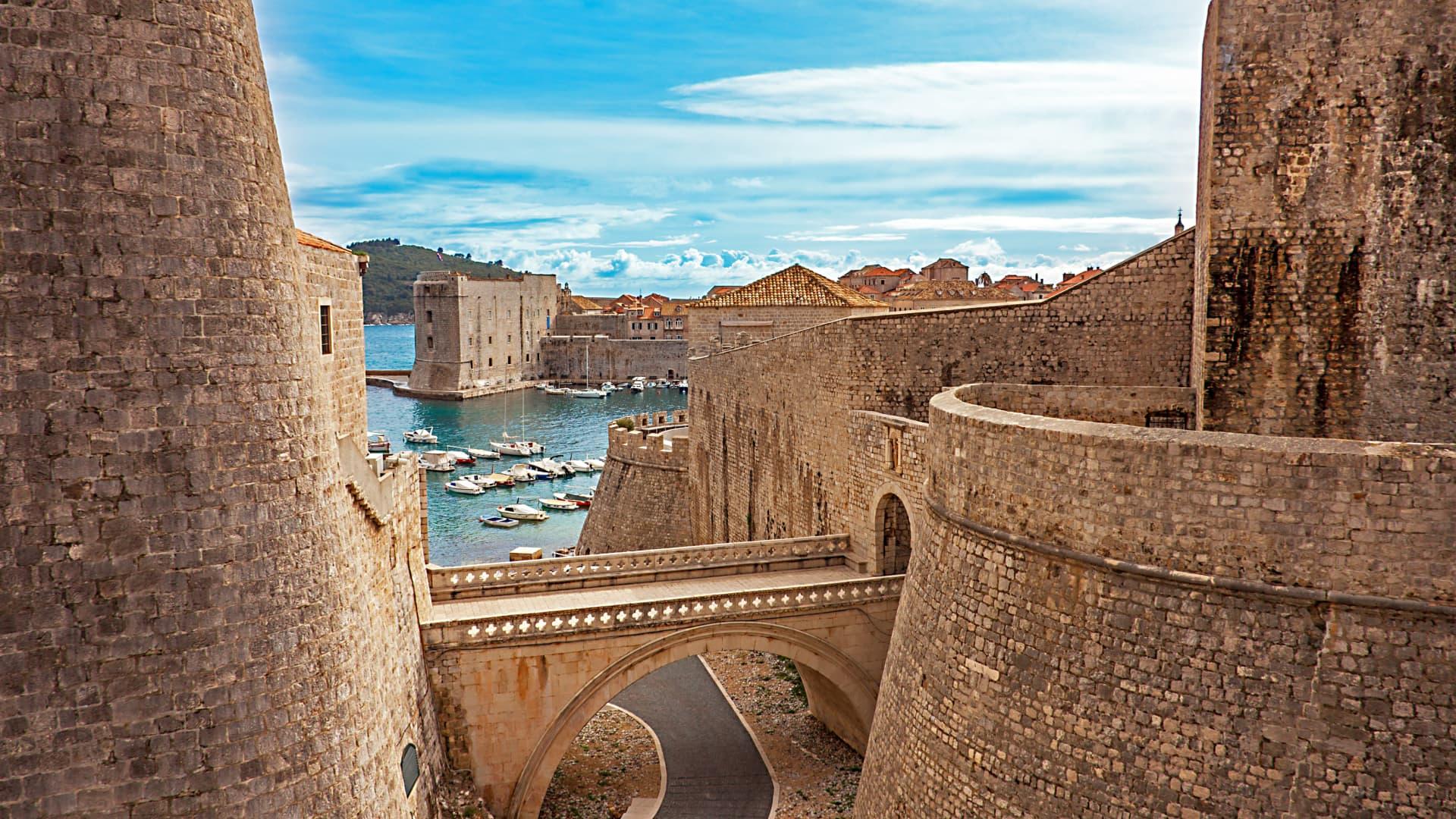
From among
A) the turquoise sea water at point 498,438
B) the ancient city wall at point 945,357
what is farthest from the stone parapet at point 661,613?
the turquoise sea water at point 498,438

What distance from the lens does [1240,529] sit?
24.9 ft

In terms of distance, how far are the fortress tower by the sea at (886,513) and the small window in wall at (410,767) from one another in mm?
107

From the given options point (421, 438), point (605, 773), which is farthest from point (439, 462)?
point (605, 773)

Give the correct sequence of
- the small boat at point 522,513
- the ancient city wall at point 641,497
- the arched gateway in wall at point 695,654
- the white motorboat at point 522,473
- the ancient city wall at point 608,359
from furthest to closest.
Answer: the ancient city wall at point 608,359
the white motorboat at point 522,473
the small boat at point 522,513
the ancient city wall at point 641,497
the arched gateway in wall at point 695,654

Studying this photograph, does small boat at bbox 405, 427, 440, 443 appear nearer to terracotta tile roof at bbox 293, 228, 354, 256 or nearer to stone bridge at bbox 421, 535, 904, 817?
stone bridge at bbox 421, 535, 904, 817

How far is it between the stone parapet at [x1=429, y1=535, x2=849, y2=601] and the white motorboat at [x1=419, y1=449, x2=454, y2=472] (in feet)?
127

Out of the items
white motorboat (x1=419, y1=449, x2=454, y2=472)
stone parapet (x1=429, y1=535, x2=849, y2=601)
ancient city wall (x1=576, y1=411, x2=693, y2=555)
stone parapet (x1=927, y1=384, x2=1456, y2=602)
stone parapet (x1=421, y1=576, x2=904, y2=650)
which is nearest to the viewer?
stone parapet (x1=927, y1=384, x2=1456, y2=602)

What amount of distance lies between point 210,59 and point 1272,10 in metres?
11.3

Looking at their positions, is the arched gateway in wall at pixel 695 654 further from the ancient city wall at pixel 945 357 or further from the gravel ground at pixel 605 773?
the ancient city wall at pixel 945 357

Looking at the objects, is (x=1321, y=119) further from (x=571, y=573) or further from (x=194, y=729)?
(x=194, y=729)

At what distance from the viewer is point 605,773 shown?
51.2ft

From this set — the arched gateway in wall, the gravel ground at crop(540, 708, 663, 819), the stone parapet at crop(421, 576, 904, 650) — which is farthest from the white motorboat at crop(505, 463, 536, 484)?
the stone parapet at crop(421, 576, 904, 650)

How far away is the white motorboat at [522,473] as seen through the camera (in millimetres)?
50750

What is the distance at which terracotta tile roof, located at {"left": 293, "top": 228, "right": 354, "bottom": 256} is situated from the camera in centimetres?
973
